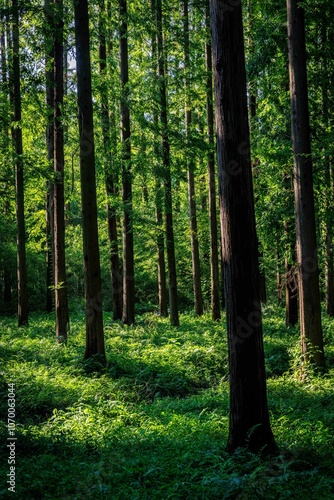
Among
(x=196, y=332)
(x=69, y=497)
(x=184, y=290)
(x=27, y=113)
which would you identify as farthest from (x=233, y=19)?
(x=184, y=290)

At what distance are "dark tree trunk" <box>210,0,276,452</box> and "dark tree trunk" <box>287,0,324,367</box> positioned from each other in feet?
14.8

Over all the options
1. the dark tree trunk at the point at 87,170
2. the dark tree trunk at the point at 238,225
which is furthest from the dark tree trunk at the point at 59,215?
the dark tree trunk at the point at 238,225

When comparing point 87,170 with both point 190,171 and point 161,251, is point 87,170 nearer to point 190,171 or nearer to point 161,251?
point 190,171

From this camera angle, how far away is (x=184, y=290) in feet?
81.7

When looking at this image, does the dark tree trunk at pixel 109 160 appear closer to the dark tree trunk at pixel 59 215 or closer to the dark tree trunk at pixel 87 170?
the dark tree trunk at pixel 59 215

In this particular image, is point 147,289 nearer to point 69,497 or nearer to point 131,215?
point 131,215

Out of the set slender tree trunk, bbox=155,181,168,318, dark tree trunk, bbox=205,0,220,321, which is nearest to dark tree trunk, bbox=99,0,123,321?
slender tree trunk, bbox=155,181,168,318

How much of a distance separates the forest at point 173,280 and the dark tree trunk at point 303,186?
0.11ft

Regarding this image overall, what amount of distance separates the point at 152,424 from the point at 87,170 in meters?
5.65

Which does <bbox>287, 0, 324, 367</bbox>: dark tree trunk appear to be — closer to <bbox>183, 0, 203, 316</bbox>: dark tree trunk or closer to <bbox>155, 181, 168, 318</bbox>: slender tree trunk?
<bbox>183, 0, 203, 316</bbox>: dark tree trunk

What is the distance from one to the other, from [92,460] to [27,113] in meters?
8.82

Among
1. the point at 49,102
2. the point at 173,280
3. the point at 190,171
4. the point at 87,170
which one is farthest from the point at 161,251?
the point at 87,170

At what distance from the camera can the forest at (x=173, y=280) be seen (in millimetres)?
4746

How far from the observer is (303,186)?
350 inches
